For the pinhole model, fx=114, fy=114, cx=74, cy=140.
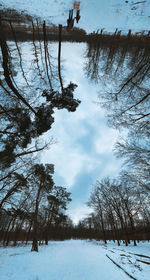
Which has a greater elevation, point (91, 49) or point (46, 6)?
point (46, 6)

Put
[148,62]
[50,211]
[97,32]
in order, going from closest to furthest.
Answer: [148,62] → [97,32] → [50,211]

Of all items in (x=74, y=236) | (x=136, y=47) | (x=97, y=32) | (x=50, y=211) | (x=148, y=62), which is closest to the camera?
(x=148, y=62)

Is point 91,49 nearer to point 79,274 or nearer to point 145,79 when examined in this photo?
point 145,79

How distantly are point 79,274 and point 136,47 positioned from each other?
11.2m

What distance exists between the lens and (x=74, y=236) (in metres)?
64.2

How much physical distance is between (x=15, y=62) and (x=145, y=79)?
5393 mm

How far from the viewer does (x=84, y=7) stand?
509cm

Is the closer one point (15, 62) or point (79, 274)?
point (15, 62)

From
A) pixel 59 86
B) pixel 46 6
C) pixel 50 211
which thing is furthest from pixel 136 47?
pixel 50 211

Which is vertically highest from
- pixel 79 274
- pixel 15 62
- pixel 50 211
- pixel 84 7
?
pixel 84 7

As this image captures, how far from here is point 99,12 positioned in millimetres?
5137

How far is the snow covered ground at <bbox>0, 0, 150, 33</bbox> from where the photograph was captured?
15.7 feet

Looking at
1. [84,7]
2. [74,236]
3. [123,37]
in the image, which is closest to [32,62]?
[84,7]

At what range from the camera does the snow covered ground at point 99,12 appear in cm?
478
